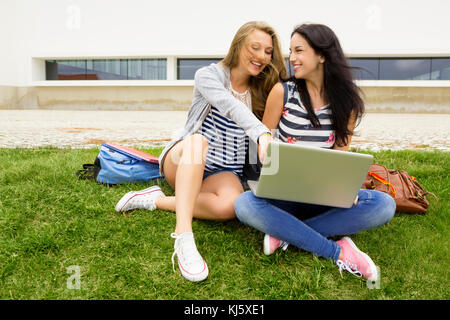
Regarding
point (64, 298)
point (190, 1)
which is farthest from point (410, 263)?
point (190, 1)

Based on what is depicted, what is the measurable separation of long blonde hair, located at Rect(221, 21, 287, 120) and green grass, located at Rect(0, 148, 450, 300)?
84cm

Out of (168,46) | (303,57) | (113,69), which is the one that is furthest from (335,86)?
(113,69)

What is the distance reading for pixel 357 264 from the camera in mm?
1722

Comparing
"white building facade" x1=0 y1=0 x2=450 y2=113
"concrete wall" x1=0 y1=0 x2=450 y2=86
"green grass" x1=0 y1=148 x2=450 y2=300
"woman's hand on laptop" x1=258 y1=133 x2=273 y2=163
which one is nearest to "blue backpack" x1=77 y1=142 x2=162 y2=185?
"green grass" x1=0 y1=148 x2=450 y2=300

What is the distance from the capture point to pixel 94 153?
4012 millimetres

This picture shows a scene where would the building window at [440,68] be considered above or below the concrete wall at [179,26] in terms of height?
below

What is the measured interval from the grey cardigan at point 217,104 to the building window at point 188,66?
17.5 meters

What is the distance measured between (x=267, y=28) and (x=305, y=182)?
1087mm

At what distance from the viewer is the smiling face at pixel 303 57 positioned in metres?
2.08

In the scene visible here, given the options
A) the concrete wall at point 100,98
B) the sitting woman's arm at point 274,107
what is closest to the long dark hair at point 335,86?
the sitting woman's arm at point 274,107

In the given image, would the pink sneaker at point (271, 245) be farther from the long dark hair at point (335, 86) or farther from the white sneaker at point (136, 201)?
the white sneaker at point (136, 201)

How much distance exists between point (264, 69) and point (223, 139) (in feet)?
1.75
